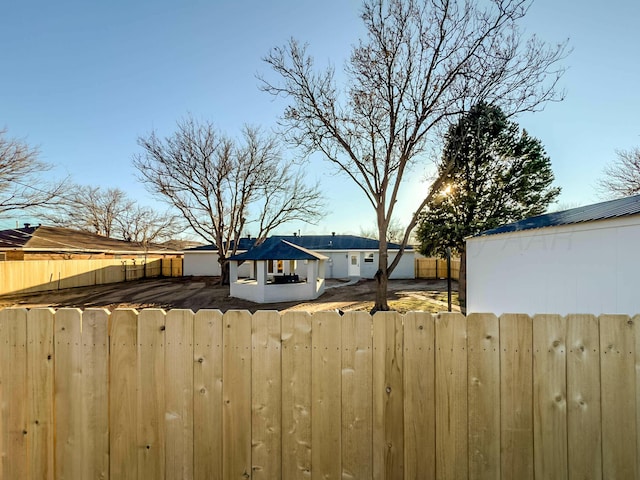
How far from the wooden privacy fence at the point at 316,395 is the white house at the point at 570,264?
349 cm

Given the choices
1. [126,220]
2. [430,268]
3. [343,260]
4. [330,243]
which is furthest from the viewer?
[126,220]

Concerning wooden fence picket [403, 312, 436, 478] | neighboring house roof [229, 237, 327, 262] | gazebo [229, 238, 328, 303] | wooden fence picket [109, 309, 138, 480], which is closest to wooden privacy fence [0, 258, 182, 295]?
gazebo [229, 238, 328, 303]

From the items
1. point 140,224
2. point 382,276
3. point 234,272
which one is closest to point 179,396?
point 382,276

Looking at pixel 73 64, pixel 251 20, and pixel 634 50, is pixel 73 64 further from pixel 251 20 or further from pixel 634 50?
pixel 634 50

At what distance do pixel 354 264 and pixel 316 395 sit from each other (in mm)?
24055

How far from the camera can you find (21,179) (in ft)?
43.2

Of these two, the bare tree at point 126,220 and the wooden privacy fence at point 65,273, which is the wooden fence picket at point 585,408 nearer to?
the wooden privacy fence at point 65,273

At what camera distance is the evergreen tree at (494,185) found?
14.1 m

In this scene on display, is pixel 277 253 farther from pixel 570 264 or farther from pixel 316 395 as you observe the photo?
pixel 316 395

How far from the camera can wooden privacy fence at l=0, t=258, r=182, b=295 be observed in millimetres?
15312

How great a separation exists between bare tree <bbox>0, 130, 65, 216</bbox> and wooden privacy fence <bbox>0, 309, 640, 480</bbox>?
1636 centimetres

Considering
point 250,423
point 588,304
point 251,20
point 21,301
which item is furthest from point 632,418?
point 21,301

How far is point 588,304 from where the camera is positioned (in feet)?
15.0

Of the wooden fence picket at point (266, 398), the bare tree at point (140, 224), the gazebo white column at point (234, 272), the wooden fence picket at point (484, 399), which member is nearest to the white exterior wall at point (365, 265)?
the gazebo white column at point (234, 272)
